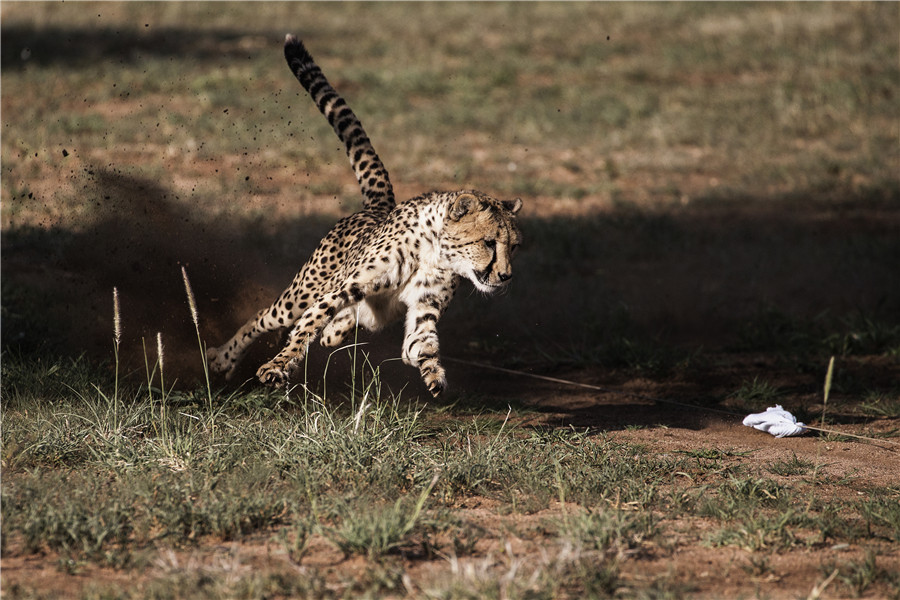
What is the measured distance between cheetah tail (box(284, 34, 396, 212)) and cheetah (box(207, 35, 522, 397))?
0.41m

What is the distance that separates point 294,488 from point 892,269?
6.54 m

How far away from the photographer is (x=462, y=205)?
4723mm

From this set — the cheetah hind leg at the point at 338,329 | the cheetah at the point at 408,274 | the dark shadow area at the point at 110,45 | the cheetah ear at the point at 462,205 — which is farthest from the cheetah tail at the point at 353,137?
the dark shadow area at the point at 110,45

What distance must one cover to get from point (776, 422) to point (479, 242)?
1660 millimetres

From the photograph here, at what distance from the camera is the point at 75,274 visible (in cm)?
639

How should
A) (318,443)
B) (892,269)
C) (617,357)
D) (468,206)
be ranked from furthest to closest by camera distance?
1. (892,269)
2. (617,357)
3. (468,206)
4. (318,443)

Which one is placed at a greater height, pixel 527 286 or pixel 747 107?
pixel 747 107

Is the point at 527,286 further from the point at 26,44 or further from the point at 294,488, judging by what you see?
the point at 26,44

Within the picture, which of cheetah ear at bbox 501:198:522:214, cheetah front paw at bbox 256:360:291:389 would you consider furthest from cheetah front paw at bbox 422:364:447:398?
cheetah ear at bbox 501:198:522:214

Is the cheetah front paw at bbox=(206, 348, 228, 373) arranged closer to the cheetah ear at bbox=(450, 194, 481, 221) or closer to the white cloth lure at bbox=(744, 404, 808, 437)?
the cheetah ear at bbox=(450, 194, 481, 221)

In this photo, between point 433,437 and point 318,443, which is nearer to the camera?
point 318,443

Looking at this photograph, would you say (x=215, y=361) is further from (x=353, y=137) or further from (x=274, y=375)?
(x=353, y=137)

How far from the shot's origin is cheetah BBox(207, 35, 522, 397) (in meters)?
4.70

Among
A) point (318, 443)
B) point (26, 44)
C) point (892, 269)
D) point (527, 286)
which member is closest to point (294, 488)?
point (318, 443)
